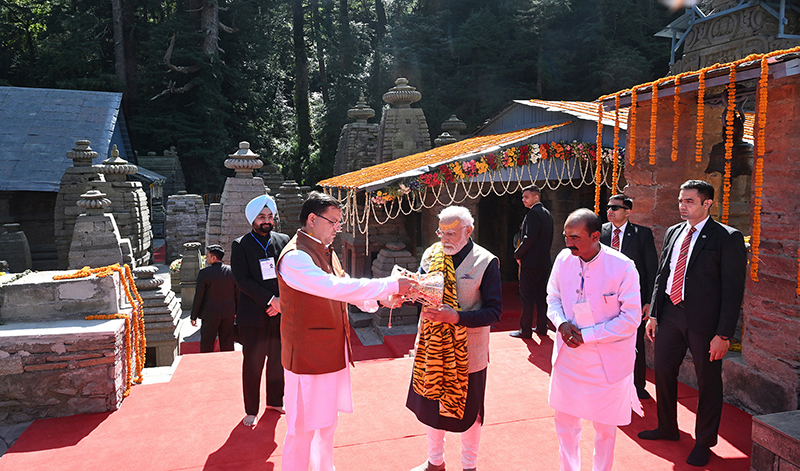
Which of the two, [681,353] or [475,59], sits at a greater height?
[475,59]

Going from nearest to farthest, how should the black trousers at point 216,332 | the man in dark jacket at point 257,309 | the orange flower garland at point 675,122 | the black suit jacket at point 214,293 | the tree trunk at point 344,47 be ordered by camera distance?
the man in dark jacket at point 257,309
the orange flower garland at point 675,122
the black suit jacket at point 214,293
the black trousers at point 216,332
the tree trunk at point 344,47

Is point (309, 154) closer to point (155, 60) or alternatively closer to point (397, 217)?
point (155, 60)

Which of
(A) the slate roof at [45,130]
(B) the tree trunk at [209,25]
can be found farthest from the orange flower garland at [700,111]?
(B) the tree trunk at [209,25]

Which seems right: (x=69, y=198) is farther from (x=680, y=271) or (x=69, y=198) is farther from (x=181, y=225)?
(x=680, y=271)

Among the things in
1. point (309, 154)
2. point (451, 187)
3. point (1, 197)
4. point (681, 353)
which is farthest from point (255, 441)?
point (309, 154)

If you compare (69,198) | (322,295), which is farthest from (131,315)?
(69,198)

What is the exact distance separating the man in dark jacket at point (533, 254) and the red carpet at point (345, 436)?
4.85ft

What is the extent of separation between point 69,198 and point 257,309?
15.7 metres

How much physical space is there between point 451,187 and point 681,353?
18.2ft

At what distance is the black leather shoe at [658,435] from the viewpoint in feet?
12.9

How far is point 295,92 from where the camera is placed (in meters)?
37.3

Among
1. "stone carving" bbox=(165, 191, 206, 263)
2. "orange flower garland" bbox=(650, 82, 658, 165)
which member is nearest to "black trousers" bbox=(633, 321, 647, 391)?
"orange flower garland" bbox=(650, 82, 658, 165)

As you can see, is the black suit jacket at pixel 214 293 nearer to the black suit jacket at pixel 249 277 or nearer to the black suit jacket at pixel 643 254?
the black suit jacket at pixel 249 277

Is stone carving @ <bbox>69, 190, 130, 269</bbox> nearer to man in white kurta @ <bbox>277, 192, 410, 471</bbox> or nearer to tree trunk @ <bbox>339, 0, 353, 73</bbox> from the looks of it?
man in white kurta @ <bbox>277, 192, 410, 471</bbox>
